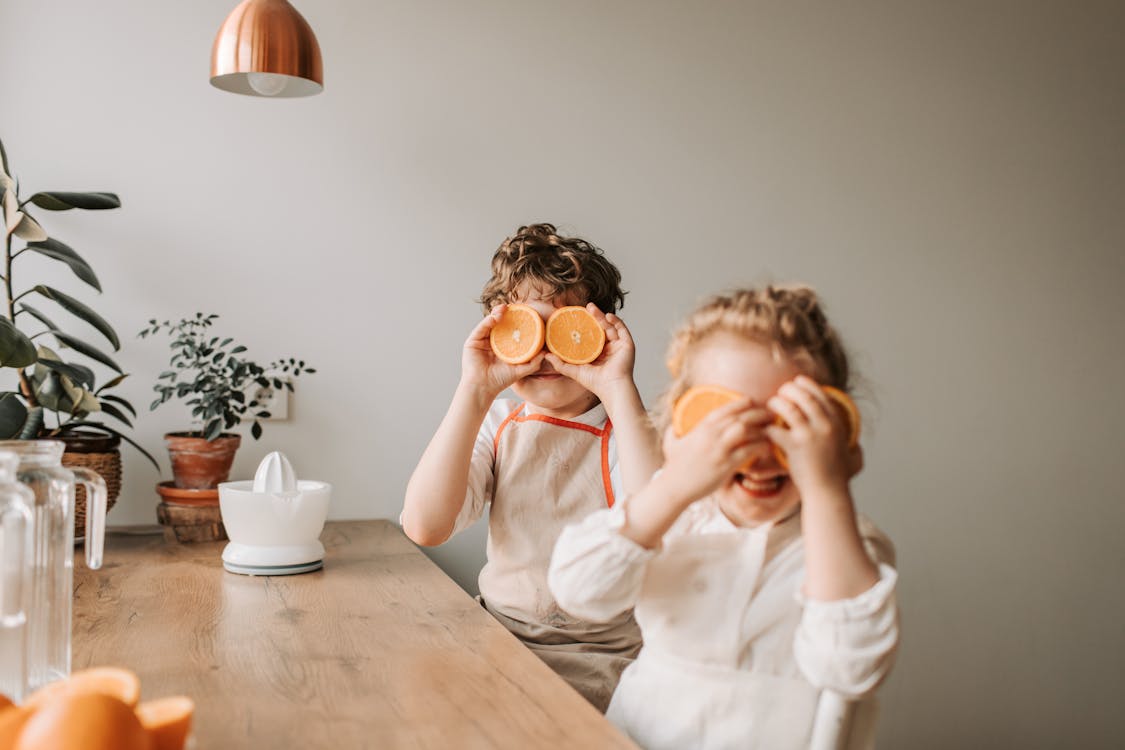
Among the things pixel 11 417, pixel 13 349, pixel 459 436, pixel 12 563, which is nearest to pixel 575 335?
pixel 459 436

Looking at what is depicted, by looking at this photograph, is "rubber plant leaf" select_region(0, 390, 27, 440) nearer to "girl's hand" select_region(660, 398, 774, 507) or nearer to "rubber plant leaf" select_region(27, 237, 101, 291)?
"rubber plant leaf" select_region(27, 237, 101, 291)

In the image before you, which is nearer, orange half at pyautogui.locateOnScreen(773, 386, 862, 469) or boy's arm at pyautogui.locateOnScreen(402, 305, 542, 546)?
orange half at pyautogui.locateOnScreen(773, 386, 862, 469)

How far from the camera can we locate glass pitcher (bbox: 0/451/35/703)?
0.78 m

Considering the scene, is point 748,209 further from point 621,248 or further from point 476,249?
point 476,249

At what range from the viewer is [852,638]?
762 millimetres

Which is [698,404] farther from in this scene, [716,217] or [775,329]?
[716,217]

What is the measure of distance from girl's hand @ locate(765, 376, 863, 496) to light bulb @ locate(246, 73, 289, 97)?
1186 millimetres

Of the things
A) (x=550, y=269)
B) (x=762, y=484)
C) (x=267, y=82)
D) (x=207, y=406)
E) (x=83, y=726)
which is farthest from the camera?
(x=207, y=406)

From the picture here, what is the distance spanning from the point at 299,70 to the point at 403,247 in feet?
1.72

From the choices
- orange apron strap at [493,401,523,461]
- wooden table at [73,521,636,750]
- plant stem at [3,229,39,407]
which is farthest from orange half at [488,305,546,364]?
plant stem at [3,229,39,407]

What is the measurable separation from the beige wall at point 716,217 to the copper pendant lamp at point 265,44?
14.9 inches

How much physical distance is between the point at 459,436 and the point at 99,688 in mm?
695

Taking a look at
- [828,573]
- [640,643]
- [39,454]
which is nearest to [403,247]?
[640,643]

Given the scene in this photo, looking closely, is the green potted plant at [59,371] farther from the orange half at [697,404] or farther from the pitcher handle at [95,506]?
the orange half at [697,404]
